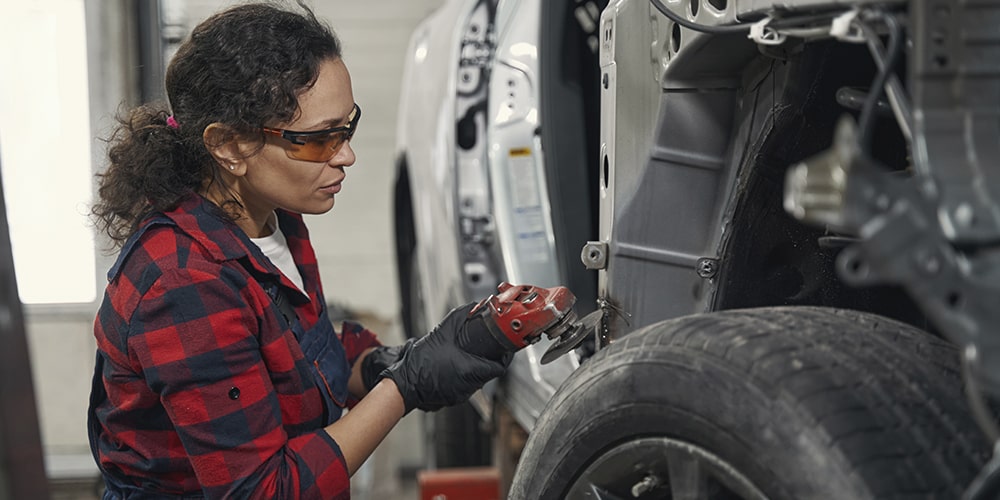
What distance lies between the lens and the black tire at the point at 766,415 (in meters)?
1.08

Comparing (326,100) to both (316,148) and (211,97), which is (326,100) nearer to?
(316,148)

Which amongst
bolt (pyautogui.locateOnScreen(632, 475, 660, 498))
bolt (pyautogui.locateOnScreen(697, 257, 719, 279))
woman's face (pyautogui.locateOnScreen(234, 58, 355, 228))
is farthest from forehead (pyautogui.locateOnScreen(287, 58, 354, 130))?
bolt (pyautogui.locateOnScreen(632, 475, 660, 498))

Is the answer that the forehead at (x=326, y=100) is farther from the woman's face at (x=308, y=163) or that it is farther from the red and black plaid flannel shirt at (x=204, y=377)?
the red and black plaid flannel shirt at (x=204, y=377)

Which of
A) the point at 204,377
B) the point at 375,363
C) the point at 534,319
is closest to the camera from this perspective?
the point at 204,377

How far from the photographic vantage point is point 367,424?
1.88 m

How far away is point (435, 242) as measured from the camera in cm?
336

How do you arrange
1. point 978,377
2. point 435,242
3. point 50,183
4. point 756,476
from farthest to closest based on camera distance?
point 50,183
point 435,242
point 756,476
point 978,377

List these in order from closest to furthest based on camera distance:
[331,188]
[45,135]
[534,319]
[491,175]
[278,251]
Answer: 1. [534,319]
2. [331,188]
3. [278,251]
4. [491,175]
5. [45,135]

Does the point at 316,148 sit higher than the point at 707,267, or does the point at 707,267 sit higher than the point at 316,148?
the point at 316,148

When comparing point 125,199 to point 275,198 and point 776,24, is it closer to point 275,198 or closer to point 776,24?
point 275,198

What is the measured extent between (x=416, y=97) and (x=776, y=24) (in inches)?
97.6

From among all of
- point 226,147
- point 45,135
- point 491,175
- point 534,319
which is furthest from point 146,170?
point 45,135

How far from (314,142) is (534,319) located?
504mm

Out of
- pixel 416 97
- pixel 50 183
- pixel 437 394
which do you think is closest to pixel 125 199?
pixel 437 394
